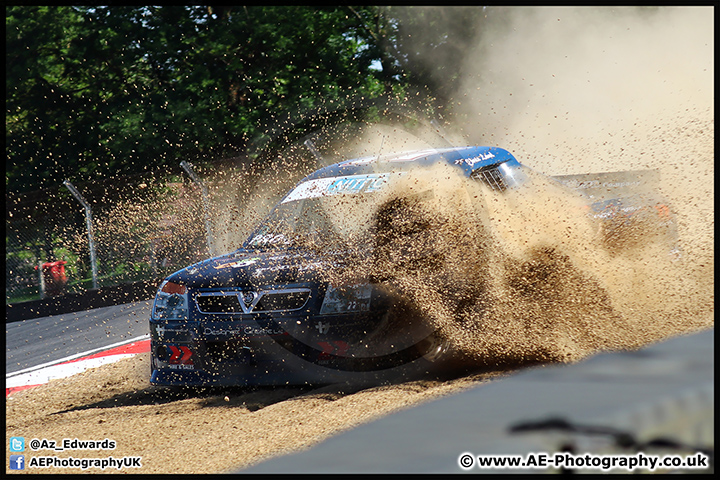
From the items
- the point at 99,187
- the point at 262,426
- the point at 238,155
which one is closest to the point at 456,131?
the point at 238,155

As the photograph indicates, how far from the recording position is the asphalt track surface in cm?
666

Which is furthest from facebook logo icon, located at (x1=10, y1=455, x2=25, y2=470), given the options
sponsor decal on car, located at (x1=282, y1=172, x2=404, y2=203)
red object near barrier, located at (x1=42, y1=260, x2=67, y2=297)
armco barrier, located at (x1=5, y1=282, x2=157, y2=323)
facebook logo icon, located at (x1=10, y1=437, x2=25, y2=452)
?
red object near barrier, located at (x1=42, y1=260, x2=67, y2=297)

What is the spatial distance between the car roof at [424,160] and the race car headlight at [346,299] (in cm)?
130

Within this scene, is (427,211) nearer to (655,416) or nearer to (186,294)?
(186,294)

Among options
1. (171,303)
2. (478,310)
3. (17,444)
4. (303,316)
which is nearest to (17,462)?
(17,444)

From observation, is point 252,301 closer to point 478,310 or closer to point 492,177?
point 478,310

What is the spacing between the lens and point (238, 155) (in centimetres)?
1366

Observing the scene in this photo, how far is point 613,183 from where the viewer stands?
5.08 meters

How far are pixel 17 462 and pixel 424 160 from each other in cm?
320

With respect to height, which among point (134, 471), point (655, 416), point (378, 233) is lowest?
point (134, 471)

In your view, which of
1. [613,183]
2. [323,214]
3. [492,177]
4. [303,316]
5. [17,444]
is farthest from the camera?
[613,183]

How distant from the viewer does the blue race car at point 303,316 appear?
3590mm

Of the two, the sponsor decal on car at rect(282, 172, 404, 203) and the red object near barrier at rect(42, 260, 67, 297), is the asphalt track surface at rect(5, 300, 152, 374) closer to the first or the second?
the red object near barrier at rect(42, 260, 67, 297)

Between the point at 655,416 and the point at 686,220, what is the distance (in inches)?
175
